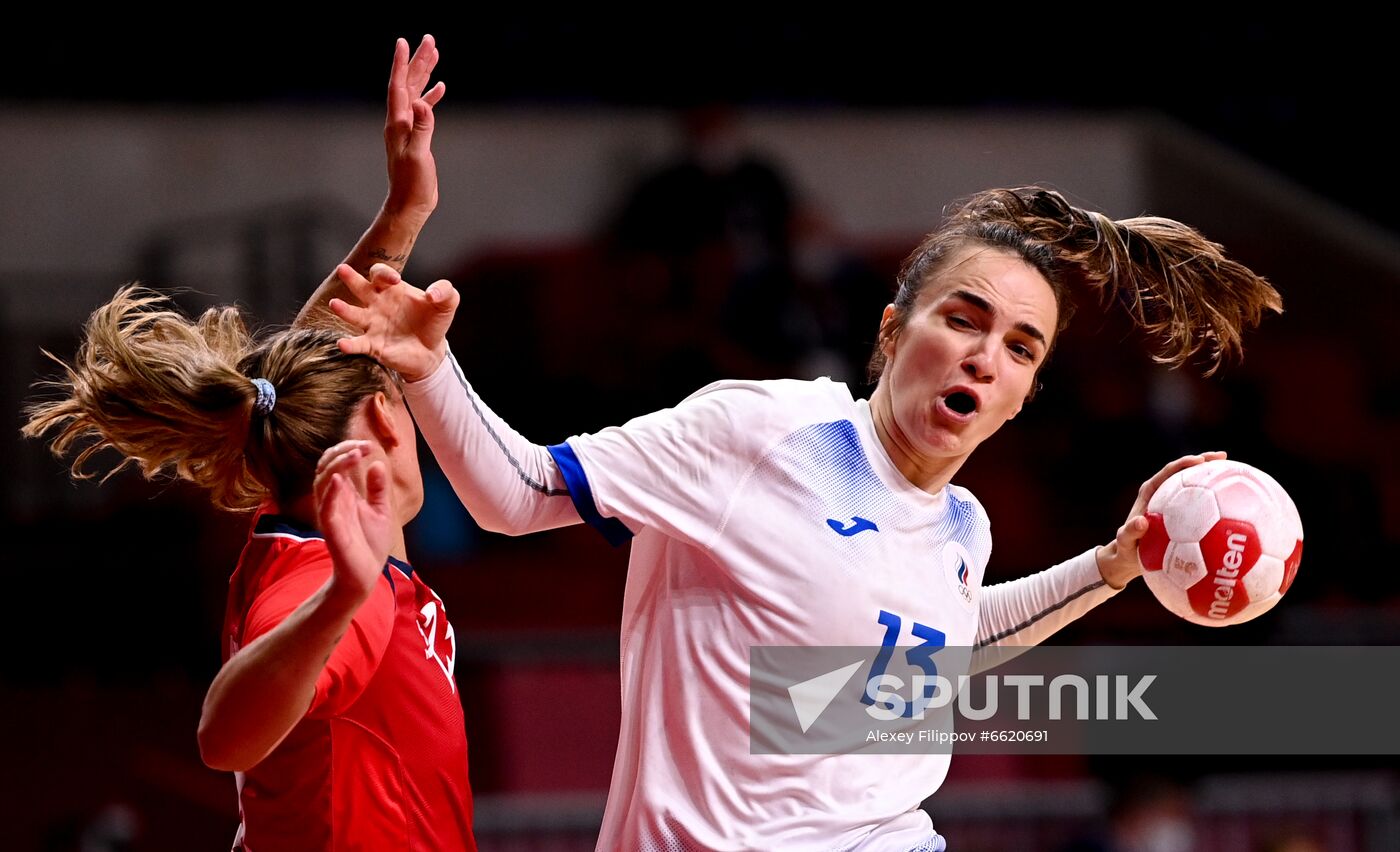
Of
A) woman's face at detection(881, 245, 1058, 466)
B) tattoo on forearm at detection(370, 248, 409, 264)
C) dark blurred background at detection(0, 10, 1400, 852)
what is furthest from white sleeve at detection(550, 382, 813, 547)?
dark blurred background at detection(0, 10, 1400, 852)

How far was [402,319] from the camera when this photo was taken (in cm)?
236

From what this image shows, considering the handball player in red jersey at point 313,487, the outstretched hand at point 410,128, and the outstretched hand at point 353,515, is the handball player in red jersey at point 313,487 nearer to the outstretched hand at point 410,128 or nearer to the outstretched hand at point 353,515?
the outstretched hand at point 410,128

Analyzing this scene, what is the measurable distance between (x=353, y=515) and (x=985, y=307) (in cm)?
127

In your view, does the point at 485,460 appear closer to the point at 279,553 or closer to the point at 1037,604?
the point at 279,553

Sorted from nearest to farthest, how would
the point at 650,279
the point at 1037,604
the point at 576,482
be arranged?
1. the point at 576,482
2. the point at 1037,604
3. the point at 650,279

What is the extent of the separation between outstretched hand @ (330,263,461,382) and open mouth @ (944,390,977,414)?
0.94 metres

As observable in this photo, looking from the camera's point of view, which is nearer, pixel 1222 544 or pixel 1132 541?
pixel 1222 544

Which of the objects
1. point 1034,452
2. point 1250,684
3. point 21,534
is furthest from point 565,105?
point 1250,684

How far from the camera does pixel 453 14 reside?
9727 millimetres

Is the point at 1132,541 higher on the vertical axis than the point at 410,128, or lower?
lower

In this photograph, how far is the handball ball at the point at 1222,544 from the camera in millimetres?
2943

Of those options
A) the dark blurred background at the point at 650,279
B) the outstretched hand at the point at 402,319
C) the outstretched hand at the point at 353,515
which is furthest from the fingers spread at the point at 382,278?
the dark blurred background at the point at 650,279

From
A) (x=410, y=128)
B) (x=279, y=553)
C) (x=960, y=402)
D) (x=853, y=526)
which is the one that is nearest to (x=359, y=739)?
(x=279, y=553)

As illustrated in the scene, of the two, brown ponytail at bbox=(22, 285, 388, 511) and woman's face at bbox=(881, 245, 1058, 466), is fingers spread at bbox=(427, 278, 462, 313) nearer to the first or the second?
brown ponytail at bbox=(22, 285, 388, 511)
